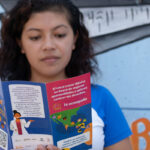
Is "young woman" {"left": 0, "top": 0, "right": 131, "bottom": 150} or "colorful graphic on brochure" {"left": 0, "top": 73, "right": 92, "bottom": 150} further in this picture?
"young woman" {"left": 0, "top": 0, "right": 131, "bottom": 150}

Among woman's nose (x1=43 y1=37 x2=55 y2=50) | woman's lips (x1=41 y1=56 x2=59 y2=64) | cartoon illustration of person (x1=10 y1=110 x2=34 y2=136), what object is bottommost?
cartoon illustration of person (x1=10 y1=110 x2=34 y2=136)

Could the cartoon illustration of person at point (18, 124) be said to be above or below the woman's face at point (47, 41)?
below

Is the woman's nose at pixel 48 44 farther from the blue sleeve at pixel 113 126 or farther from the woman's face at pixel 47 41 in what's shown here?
the blue sleeve at pixel 113 126

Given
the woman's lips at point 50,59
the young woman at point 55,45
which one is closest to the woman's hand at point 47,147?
the young woman at point 55,45

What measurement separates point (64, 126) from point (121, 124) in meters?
0.39

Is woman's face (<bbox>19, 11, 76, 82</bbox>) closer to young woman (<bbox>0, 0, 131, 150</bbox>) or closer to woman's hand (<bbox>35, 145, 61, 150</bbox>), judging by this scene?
young woman (<bbox>0, 0, 131, 150</bbox>)

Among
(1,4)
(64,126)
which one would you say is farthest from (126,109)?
(1,4)

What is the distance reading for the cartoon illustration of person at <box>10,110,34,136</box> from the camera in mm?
900

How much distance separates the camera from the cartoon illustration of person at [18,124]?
2.95 ft

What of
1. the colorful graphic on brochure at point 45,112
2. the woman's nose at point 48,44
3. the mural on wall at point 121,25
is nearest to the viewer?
the colorful graphic on brochure at point 45,112

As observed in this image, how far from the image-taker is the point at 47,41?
108 cm

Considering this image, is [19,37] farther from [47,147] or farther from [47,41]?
[47,147]

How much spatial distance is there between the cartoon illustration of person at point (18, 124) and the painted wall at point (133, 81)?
1174mm

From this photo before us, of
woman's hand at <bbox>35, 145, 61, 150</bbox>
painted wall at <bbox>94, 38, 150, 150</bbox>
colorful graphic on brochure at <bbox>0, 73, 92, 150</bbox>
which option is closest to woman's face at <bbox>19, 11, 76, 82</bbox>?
colorful graphic on brochure at <bbox>0, 73, 92, 150</bbox>
